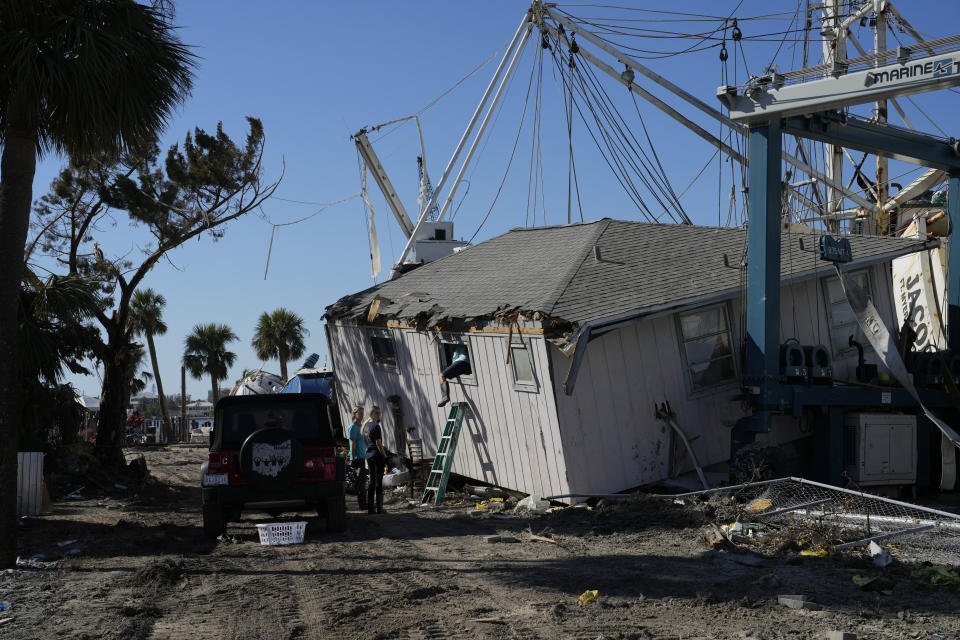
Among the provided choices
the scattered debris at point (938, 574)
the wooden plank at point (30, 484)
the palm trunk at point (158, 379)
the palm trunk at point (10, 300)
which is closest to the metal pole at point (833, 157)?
the scattered debris at point (938, 574)

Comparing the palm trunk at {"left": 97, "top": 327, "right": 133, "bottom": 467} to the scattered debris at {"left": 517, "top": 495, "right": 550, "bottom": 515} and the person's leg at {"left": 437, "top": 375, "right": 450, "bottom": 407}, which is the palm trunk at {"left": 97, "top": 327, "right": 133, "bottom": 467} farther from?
the scattered debris at {"left": 517, "top": 495, "right": 550, "bottom": 515}

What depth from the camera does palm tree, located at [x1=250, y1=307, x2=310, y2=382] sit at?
5088 centimetres

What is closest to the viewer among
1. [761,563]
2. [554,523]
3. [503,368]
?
[761,563]

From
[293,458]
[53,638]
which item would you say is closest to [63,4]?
[293,458]

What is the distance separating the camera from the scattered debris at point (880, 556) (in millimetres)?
8914

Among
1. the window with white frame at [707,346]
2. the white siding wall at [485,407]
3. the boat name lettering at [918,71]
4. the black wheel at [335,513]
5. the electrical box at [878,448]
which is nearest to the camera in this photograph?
the black wheel at [335,513]

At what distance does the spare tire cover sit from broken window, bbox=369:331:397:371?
7.62 metres

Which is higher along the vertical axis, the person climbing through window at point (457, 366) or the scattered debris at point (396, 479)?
the person climbing through window at point (457, 366)

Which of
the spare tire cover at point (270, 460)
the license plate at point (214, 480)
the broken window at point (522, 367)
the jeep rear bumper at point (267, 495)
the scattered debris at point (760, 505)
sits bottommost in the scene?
the scattered debris at point (760, 505)

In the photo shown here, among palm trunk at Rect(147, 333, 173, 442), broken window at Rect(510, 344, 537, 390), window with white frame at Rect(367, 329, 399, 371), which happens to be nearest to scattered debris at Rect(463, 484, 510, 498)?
broken window at Rect(510, 344, 537, 390)

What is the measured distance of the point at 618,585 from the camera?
335 inches

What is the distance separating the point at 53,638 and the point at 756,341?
11013mm

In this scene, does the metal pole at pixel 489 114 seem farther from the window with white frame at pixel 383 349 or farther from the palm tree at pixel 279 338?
the palm tree at pixel 279 338

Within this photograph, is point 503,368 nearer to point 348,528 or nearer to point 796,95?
point 348,528
